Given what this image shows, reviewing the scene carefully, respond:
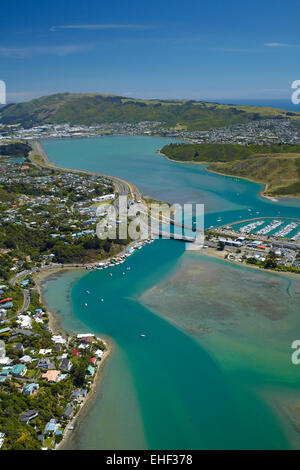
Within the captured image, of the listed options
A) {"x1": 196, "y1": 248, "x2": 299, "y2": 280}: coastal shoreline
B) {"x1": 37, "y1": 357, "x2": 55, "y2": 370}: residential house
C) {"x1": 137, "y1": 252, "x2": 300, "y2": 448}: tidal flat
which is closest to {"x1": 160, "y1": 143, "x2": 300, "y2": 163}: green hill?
{"x1": 196, "y1": 248, "x2": 299, "y2": 280}: coastal shoreline

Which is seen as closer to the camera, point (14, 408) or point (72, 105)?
point (14, 408)

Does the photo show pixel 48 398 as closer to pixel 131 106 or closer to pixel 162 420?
pixel 162 420

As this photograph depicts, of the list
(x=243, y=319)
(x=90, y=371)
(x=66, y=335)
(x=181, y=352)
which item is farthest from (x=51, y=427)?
(x=243, y=319)

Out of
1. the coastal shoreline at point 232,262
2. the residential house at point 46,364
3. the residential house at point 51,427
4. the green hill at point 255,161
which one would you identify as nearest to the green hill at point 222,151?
the green hill at point 255,161

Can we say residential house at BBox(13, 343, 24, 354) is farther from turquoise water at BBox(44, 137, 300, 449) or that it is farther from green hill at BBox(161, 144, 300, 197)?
green hill at BBox(161, 144, 300, 197)
